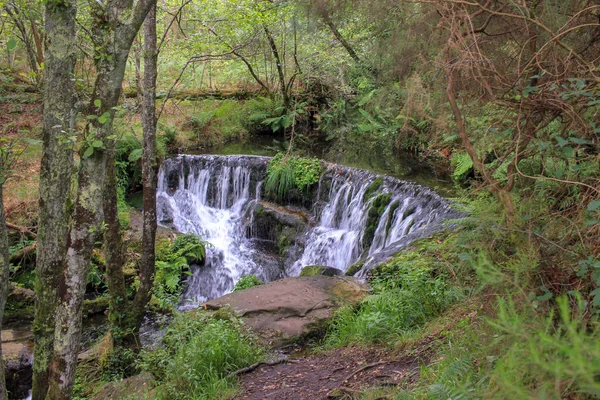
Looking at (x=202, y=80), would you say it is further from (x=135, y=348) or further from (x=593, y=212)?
(x=593, y=212)

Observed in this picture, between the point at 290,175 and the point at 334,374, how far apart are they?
8.14 m

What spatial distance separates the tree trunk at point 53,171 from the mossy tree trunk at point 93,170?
0.72 feet

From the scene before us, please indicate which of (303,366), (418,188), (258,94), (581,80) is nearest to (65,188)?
(303,366)

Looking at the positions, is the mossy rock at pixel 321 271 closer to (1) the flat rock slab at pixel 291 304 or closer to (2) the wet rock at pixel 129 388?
(1) the flat rock slab at pixel 291 304

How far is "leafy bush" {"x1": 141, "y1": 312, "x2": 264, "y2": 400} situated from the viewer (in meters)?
4.92

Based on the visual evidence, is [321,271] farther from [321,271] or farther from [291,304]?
[291,304]

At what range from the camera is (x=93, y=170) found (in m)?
3.76

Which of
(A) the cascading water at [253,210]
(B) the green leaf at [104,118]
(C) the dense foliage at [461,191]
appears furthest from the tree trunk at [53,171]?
(A) the cascading water at [253,210]

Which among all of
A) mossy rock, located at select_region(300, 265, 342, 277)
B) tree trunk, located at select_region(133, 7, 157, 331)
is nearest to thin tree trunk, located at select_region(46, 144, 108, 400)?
tree trunk, located at select_region(133, 7, 157, 331)

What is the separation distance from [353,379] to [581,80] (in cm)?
308

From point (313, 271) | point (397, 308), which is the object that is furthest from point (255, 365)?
point (313, 271)

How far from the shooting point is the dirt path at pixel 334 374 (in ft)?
13.9

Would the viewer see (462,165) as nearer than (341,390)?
No

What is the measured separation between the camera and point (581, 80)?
293 centimetres
